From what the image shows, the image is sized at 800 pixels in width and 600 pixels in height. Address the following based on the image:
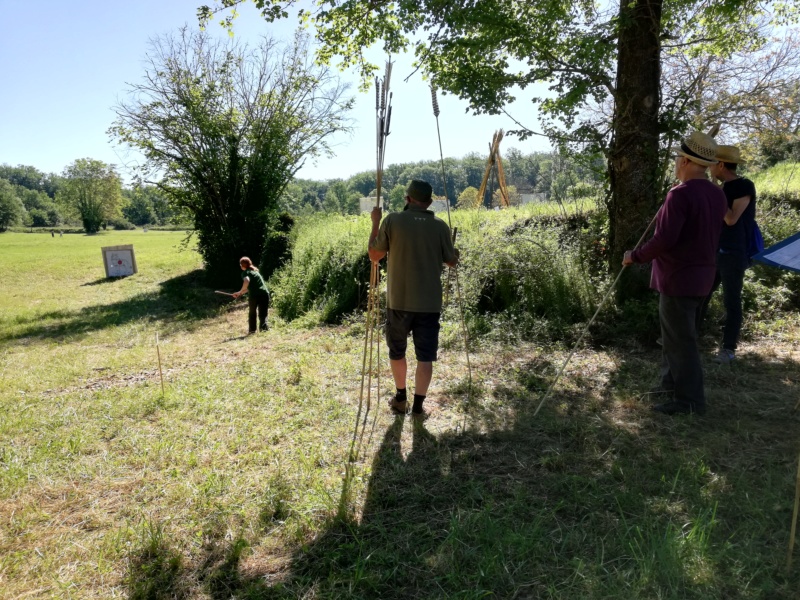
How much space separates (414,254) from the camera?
13.4 ft

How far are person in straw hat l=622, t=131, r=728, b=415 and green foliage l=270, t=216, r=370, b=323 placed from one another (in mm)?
6207

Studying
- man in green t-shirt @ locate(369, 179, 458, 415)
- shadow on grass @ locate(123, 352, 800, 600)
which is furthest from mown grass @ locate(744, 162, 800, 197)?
man in green t-shirt @ locate(369, 179, 458, 415)

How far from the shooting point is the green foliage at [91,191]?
75.3 metres

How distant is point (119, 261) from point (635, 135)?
1934cm

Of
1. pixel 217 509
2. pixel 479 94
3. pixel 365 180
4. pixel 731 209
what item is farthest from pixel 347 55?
pixel 365 180

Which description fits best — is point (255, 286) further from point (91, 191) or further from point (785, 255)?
point (91, 191)

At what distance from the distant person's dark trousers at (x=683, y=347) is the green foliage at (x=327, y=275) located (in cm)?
619

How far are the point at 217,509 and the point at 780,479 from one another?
3449 millimetres

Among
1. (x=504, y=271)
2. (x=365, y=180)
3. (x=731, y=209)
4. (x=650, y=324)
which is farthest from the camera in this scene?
(x=365, y=180)

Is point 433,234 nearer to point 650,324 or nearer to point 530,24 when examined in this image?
point 650,324

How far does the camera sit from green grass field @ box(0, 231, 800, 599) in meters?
2.47

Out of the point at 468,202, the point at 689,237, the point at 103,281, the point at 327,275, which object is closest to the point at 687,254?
the point at 689,237

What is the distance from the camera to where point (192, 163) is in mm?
16047

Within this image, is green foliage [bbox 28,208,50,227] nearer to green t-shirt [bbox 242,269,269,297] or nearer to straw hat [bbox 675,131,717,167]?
green t-shirt [bbox 242,269,269,297]
